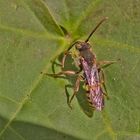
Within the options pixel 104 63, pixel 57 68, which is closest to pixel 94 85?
pixel 104 63

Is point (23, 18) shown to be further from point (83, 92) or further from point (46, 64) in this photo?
point (83, 92)

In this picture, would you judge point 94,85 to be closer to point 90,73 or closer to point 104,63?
point 90,73

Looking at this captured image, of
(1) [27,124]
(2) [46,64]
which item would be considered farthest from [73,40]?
(1) [27,124]

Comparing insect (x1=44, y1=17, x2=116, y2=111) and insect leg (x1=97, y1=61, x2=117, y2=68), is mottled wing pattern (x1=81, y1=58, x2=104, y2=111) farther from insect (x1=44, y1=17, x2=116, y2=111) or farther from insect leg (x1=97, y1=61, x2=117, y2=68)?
insect leg (x1=97, y1=61, x2=117, y2=68)

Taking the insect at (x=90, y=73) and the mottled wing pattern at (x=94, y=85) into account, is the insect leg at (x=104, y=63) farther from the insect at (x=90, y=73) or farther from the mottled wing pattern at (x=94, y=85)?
the mottled wing pattern at (x=94, y=85)

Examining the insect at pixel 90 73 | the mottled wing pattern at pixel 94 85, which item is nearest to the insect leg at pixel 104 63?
the insect at pixel 90 73

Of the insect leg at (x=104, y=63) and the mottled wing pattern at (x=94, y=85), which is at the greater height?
the insect leg at (x=104, y=63)
